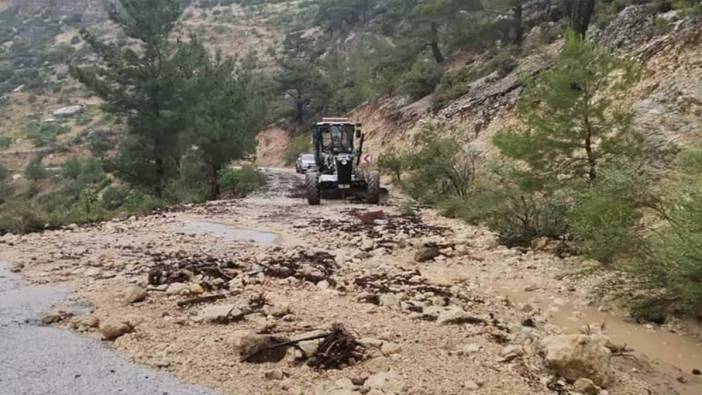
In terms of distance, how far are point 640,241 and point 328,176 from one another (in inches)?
519

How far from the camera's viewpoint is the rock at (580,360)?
4504 millimetres

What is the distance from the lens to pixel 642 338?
5.98m

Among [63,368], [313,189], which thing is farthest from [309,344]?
[313,189]

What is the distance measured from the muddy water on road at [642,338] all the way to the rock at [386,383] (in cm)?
220

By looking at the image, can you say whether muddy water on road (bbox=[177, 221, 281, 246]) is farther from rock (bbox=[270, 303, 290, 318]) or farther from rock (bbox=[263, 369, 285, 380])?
rock (bbox=[263, 369, 285, 380])

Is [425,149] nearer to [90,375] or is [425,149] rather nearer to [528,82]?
[528,82]

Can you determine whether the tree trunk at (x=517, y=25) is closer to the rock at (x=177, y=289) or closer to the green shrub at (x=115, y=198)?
the green shrub at (x=115, y=198)

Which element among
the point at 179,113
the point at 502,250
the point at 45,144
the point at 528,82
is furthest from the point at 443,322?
the point at 45,144

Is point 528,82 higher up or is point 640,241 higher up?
point 528,82

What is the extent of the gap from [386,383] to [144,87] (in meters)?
21.1

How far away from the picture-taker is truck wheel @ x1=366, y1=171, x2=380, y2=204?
18297 mm

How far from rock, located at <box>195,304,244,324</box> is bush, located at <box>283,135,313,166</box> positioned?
40.6 m

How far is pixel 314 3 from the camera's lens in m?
96.2

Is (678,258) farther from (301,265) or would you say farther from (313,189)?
(313,189)
